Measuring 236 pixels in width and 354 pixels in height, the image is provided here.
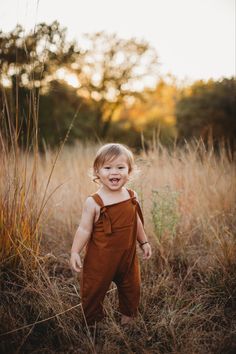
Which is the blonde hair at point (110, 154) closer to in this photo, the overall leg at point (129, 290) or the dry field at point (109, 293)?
the dry field at point (109, 293)

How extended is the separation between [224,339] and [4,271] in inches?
57.2

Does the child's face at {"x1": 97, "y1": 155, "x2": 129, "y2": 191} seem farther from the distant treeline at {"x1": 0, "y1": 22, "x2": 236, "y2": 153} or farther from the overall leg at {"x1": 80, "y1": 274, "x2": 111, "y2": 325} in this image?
the distant treeline at {"x1": 0, "y1": 22, "x2": 236, "y2": 153}

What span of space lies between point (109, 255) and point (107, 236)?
106 millimetres

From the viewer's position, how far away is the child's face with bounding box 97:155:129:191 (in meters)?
1.59

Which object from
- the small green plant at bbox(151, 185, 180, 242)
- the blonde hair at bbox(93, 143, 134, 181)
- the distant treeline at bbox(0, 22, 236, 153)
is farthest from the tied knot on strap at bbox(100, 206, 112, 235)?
the distant treeline at bbox(0, 22, 236, 153)

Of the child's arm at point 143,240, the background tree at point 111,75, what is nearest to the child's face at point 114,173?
the child's arm at point 143,240

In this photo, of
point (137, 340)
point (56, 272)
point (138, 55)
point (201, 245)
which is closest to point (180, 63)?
point (201, 245)

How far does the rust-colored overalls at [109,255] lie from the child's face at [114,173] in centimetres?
10

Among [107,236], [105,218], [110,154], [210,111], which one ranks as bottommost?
[107,236]

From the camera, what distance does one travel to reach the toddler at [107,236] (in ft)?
5.15

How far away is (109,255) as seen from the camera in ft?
5.13

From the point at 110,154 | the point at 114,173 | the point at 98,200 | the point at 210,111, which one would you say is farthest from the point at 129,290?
the point at 210,111

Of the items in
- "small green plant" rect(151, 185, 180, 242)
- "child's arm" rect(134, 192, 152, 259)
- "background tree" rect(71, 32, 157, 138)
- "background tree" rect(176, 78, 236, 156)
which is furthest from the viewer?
"background tree" rect(71, 32, 157, 138)

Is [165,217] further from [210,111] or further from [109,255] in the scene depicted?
[210,111]
